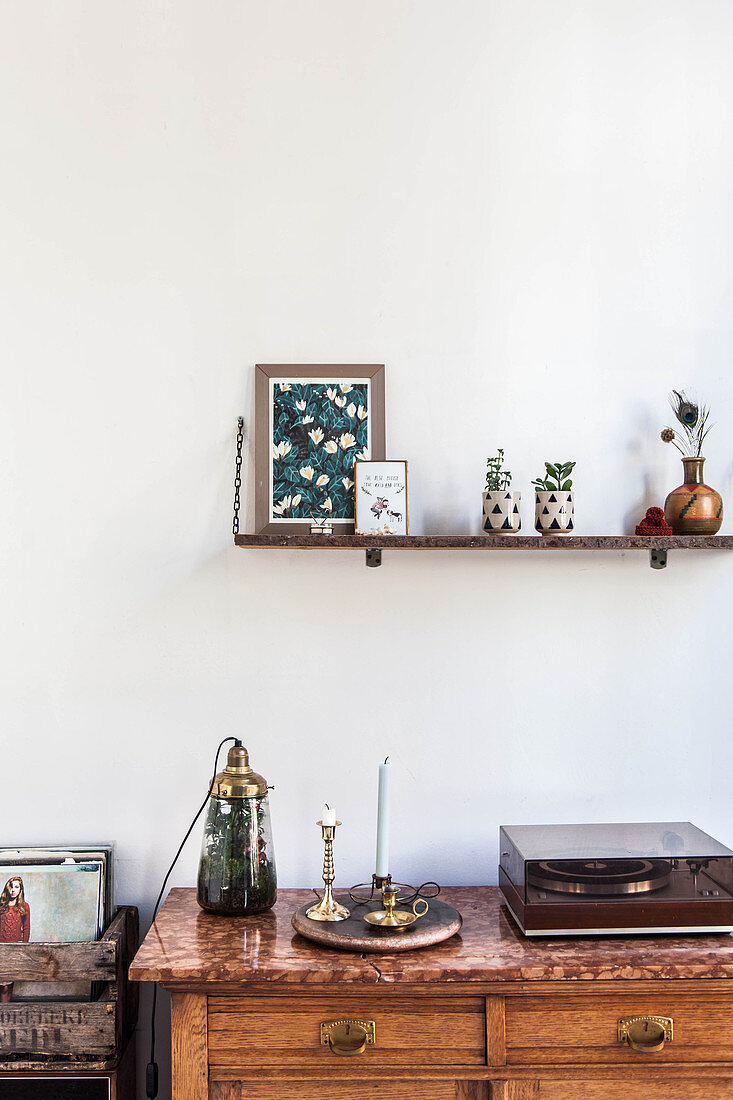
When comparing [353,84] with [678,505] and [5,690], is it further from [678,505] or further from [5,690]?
[5,690]

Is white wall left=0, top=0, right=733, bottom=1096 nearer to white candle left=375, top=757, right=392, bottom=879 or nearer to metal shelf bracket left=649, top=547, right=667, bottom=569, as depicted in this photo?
metal shelf bracket left=649, top=547, right=667, bottom=569

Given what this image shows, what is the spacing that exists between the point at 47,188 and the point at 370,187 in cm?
69

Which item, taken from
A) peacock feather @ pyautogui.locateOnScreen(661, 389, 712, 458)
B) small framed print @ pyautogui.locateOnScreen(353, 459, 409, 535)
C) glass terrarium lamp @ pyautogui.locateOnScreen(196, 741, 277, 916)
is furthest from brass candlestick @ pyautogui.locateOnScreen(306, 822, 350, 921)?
peacock feather @ pyautogui.locateOnScreen(661, 389, 712, 458)

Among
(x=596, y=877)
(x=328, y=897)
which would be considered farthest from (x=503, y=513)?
(x=328, y=897)

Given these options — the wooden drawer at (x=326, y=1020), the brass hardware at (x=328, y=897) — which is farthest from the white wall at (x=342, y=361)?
the wooden drawer at (x=326, y=1020)

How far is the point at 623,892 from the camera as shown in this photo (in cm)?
153

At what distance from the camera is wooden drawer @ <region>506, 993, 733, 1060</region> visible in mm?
1414

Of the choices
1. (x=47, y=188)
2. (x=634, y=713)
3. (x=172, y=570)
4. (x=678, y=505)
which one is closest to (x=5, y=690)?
(x=172, y=570)

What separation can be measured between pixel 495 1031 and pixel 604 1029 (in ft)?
0.59

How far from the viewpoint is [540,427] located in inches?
73.6

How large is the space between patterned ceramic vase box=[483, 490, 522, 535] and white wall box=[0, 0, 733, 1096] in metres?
0.12

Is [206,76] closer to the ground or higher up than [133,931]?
higher up

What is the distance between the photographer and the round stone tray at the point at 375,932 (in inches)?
56.9

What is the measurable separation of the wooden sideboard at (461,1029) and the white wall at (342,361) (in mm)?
436
